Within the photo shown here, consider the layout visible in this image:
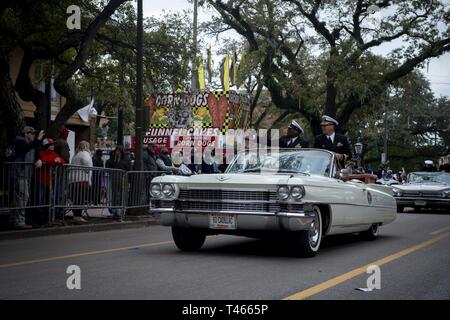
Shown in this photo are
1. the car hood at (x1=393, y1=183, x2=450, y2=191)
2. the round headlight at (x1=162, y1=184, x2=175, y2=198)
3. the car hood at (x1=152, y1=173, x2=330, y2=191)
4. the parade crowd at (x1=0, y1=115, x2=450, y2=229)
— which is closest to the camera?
the car hood at (x1=152, y1=173, x2=330, y2=191)

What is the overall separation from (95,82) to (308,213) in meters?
12.1

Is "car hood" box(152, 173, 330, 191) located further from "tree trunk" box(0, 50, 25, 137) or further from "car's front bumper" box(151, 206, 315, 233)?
"tree trunk" box(0, 50, 25, 137)

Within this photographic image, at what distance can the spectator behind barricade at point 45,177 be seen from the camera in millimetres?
11633

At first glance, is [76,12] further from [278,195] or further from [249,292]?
[249,292]

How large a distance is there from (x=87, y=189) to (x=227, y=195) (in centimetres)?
567

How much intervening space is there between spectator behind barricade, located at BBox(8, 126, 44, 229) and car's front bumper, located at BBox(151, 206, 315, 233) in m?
4.17

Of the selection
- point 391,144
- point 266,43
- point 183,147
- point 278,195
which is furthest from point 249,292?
point 391,144

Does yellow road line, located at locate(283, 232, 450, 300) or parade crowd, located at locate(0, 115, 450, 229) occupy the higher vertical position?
parade crowd, located at locate(0, 115, 450, 229)

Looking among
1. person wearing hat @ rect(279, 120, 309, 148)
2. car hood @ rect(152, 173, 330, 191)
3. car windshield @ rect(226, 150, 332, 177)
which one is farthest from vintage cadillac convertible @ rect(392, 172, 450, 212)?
car hood @ rect(152, 173, 330, 191)

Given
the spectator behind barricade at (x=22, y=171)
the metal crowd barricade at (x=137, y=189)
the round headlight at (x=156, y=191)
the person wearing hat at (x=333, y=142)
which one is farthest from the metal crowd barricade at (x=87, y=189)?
the person wearing hat at (x=333, y=142)

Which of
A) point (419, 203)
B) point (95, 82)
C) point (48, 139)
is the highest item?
point (95, 82)

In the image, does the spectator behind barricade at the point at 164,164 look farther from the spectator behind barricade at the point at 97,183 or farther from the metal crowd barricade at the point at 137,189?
Answer: the spectator behind barricade at the point at 97,183

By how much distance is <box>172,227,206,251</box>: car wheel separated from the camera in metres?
8.68

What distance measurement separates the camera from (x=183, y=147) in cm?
2728
